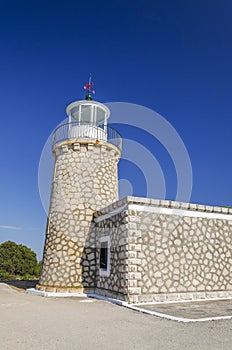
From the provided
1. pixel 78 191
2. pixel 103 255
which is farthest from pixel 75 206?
pixel 103 255

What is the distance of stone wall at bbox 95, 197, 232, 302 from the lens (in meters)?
8.55

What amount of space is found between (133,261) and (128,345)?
14.1ft

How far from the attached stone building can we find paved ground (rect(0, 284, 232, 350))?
2.18 meters

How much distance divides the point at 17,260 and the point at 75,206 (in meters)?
17.4

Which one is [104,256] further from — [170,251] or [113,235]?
[170,251]

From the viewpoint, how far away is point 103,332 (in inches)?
192

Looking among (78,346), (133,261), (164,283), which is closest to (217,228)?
(164,283)

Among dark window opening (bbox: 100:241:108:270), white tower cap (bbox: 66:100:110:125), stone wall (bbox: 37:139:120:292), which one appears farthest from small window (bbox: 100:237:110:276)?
white tower cap (bbox: 66:100:110:125)

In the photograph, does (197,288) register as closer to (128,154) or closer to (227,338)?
(227,338)

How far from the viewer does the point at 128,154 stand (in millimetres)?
13477

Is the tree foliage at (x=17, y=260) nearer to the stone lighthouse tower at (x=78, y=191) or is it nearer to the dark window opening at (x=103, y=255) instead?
the stone lighthouse tower at (x=78, y=191)

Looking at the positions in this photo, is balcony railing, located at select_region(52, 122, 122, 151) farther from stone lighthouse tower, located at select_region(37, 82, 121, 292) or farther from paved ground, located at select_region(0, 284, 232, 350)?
paved ground, located at select_region(0, 284, 232, 350)

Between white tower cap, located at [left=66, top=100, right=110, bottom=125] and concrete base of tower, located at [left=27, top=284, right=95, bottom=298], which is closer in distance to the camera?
concrete base of tower, located at [left=27, top=284, right=95, bottom=298]

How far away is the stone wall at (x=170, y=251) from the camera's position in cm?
855
